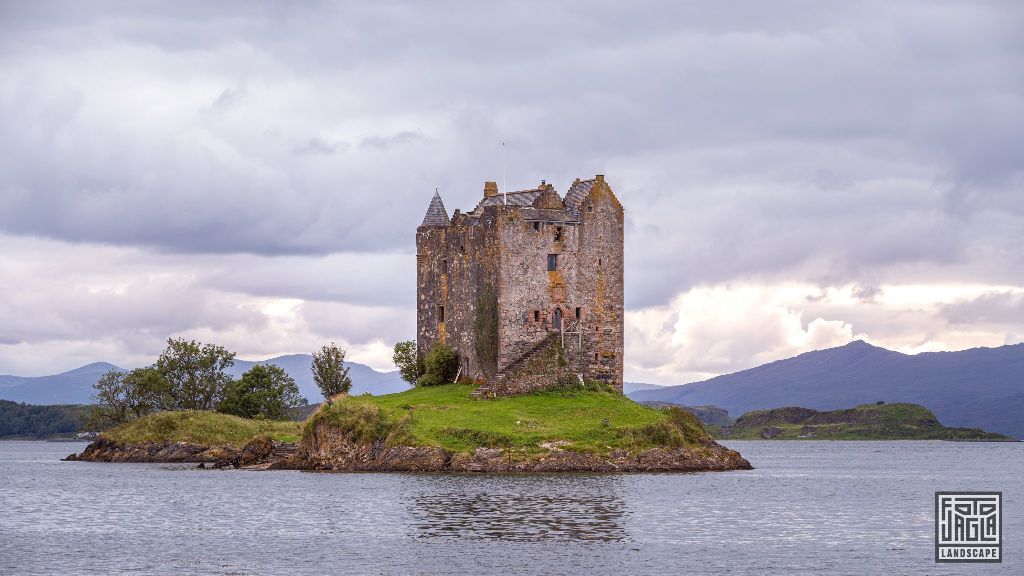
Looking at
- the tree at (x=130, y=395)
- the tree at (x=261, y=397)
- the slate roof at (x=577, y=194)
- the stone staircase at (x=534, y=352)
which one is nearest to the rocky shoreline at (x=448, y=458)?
the stone staircase at (x=534, y=352)

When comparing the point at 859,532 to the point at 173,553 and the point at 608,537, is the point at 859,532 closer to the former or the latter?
the point at 608,537

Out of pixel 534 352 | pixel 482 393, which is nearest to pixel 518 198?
pixel 534 352

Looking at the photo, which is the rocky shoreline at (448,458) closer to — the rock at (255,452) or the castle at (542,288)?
the rock at (255,452)

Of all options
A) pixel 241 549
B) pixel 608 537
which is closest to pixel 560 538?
pixel 608 537

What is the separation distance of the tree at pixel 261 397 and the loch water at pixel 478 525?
4320 cm

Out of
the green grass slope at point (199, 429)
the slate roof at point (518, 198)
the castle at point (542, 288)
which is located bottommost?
the green grass slope at point (199, 429)

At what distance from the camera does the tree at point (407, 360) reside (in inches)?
4446

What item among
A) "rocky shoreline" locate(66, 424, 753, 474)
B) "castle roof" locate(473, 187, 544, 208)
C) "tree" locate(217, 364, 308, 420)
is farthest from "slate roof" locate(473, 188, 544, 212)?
"tree" locate(217, 364, 308, 420)

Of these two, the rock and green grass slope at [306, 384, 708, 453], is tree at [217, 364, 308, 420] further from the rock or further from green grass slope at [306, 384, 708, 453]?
green grass slope at [306, 384, 708, 453]

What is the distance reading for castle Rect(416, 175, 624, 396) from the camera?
99125mm

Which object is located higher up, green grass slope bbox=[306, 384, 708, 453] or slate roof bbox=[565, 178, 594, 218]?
slate roof bbox=[565, 178, 594, 218]

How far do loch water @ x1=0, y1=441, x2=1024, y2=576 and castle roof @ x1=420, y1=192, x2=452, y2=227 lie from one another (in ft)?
93.0

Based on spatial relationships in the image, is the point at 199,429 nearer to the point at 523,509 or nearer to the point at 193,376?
the point at 193,376

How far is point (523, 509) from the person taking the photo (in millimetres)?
62719
